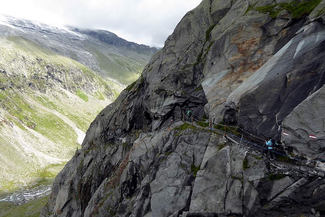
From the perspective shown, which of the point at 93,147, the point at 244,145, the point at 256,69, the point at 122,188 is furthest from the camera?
the point at 93,147

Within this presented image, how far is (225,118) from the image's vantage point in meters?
26.6

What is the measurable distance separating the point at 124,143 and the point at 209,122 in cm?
2029

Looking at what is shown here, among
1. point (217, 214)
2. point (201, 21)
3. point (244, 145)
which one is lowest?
point (217, 214)

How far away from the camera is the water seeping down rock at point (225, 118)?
17.9 m

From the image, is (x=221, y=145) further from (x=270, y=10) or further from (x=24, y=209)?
(x=24, y=209)

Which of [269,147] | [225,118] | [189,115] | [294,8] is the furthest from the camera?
[189,115]

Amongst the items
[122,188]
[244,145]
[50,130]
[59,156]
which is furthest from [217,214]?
[50,130]

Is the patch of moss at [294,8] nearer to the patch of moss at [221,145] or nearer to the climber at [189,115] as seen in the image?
the climber at [189,115]

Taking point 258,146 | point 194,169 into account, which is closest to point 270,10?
point 258,146

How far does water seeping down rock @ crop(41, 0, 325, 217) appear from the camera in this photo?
17.9m

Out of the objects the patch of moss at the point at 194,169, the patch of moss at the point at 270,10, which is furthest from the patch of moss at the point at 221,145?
the patch of moss at the point at 270,10

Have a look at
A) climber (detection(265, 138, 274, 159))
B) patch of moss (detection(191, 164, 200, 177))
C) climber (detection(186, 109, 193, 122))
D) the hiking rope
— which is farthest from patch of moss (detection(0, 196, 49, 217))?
climber (detection(265, 138, 274, 159))

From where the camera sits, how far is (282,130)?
19391mm

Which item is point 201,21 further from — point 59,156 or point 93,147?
point 59,156
